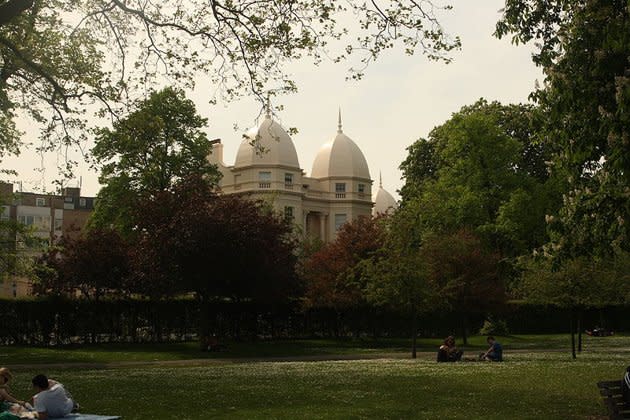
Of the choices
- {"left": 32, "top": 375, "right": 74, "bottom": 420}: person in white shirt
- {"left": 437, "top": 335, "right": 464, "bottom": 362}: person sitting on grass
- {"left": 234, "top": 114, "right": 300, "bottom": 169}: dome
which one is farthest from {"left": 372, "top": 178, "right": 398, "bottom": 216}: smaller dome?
{"left": 32, "top": 375, "right": 74, "bottom": 420}: person in white shirt

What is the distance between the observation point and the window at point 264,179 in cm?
9419

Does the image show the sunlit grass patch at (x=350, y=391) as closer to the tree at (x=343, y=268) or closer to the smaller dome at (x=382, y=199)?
the tree at (x=343, y=268)

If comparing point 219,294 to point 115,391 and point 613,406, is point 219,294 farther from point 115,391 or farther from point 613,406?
point 613,406

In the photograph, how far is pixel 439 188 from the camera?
2349 inches

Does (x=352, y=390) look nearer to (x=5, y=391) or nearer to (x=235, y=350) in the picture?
(x=5, y=391)

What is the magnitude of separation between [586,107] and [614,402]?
4.99 metres

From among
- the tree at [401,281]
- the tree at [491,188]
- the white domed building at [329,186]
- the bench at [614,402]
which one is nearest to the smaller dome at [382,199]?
the white domed building at [329,186]

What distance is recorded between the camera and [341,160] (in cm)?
10650

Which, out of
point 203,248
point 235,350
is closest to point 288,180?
point 235,350

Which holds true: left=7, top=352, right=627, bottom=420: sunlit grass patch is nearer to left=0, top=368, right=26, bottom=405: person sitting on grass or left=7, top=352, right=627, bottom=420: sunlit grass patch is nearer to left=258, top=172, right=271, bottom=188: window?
left=0, top=368, right=26, bottom=405: person sitting on grass

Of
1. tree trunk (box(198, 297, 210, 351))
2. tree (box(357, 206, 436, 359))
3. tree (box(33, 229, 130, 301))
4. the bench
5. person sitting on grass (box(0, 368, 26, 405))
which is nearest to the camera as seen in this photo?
the bench

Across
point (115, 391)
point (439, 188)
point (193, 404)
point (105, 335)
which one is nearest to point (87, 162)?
point (115, 391)

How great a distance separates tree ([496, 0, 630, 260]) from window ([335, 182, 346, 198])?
88692mm

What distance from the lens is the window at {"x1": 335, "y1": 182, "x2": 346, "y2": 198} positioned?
106 meters
